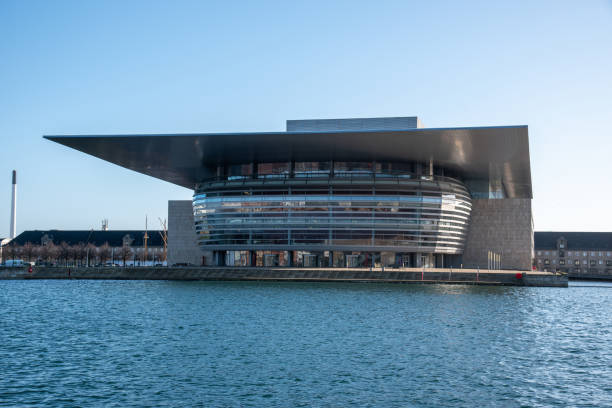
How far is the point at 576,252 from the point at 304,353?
118 metres

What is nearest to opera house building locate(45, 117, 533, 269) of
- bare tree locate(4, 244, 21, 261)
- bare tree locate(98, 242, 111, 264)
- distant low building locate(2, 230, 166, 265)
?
bare tree locate(98, 242, 111, 264)

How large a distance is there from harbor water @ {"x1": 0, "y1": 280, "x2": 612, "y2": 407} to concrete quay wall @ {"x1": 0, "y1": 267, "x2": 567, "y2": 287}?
53.1 feet

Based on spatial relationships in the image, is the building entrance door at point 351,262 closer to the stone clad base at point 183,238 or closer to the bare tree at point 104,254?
the stone clad base at point 183,238

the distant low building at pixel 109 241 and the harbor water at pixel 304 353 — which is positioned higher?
the distant low building at pixel 109 241

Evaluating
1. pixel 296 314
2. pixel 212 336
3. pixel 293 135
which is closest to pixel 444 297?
pixel 296 314

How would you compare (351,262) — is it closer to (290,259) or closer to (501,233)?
(290,259)

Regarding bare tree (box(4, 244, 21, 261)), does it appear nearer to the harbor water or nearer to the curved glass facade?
the curved glass facade

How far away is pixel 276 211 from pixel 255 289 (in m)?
15.6

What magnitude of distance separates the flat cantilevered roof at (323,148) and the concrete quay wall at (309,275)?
10562 millimetres

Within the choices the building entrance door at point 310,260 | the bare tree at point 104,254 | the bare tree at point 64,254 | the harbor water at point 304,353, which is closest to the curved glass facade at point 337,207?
the building entrance door at point 310,260

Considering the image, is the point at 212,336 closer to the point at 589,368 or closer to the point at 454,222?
the point at 589,368

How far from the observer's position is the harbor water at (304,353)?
1558 centimetres

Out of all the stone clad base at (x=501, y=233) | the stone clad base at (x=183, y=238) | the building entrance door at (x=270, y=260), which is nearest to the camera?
the building entrance door at (x=270, y=260)

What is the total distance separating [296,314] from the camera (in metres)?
31.6
